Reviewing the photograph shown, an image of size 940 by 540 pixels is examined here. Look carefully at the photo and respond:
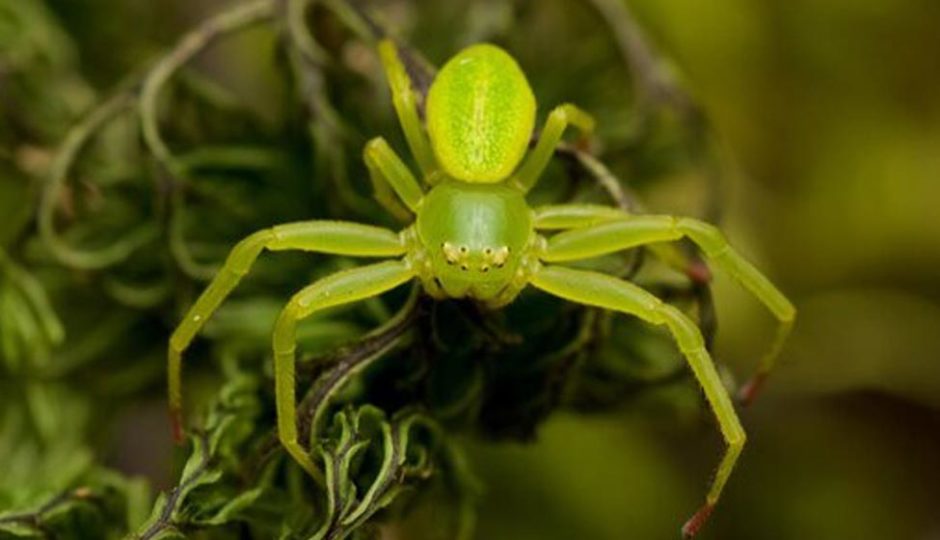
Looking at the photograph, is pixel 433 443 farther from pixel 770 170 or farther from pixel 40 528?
pixel 770 170

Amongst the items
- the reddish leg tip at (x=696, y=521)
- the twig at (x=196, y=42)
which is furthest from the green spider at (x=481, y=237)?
the twig at (x=196, y=42)

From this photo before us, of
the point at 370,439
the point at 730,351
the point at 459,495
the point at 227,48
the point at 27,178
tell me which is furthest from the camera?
the point at 227,48

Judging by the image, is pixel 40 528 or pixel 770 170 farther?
pixel 770 170

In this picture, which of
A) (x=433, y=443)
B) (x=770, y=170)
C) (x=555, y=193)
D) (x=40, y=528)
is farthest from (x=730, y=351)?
(x=40, y=528)

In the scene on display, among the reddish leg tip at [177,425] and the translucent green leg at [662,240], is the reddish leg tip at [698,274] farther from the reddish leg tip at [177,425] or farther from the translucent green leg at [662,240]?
the reddish leg tip at [177,425]

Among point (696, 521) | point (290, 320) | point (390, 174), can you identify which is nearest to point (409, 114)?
point (390, 174)
